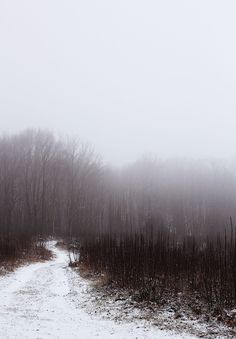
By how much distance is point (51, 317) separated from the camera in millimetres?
8023

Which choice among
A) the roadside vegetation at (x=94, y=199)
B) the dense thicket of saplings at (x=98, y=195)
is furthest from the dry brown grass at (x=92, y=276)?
the dense thicket of saplings at (x=98, y=195)

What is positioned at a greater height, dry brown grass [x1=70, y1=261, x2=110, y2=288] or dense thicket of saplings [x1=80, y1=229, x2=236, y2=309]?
dense thicket of saplings [x1=80, y1=229, x2=236, y2=309]

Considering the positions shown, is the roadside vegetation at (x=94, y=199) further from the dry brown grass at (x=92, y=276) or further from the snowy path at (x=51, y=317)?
the snowy path at (x=51, y=317)

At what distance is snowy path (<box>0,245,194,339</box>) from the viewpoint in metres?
6.71

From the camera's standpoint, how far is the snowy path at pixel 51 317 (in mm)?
6707

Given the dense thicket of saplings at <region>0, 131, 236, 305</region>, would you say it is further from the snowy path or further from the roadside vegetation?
the snowy path

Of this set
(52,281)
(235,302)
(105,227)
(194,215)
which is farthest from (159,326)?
(194,215)

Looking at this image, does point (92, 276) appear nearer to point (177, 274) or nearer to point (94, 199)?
point (177, 274)

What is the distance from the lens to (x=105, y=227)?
58.6 meters

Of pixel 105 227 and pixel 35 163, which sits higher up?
pixel 35 163

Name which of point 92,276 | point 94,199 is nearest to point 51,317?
point 92,276

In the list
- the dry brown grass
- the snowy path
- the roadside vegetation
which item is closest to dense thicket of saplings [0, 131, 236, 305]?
the roadside vegetation

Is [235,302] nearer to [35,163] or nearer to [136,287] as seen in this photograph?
[136,287]

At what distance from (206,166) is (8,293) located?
68.6m
